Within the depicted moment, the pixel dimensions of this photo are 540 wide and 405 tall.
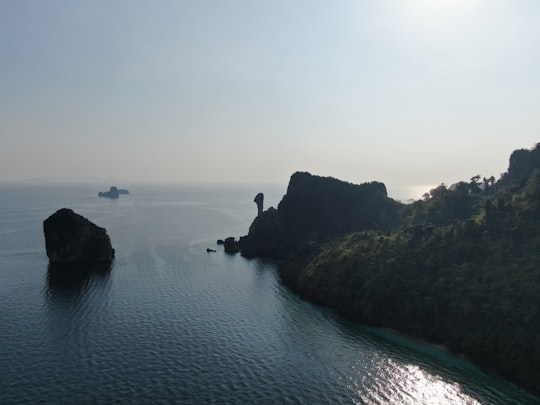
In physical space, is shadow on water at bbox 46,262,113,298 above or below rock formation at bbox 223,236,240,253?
below

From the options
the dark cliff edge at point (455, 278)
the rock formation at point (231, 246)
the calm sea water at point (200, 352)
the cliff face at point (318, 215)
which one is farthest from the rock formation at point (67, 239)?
the dark cliff edge at point (455, 278)

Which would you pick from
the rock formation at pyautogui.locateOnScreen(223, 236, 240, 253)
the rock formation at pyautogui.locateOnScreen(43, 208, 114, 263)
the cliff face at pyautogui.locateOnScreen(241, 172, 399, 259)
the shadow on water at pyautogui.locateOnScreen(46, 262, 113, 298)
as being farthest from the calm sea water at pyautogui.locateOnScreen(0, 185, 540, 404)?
the cliff face at pyautogui.locateOnScreen(241, 172, 399, 259)

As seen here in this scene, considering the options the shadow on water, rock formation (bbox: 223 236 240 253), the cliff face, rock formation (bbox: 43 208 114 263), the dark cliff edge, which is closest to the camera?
the dark cliff edge

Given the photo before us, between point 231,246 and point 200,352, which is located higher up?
point 231,246

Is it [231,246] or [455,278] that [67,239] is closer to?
[231,246]

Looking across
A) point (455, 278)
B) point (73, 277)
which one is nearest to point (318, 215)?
point (455, 278)

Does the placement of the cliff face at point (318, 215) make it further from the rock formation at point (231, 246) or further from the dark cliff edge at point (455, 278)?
the dark cliff edge at point (455, 278)

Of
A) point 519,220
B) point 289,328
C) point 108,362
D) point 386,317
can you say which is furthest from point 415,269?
point 108,362

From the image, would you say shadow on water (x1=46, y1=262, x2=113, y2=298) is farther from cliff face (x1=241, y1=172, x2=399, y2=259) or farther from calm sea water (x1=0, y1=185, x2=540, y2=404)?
cliff face (x1=241, y1=172, x2=399, y2=259)
